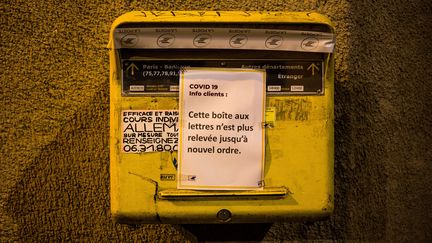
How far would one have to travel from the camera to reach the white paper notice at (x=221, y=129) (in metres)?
A: 0.88

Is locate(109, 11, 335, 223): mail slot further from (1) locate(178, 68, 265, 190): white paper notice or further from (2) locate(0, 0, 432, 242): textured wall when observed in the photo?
(2) locate(0, 0, 432, 242): textured wall

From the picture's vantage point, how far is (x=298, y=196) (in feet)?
2.93

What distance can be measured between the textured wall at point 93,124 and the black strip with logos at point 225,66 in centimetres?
30

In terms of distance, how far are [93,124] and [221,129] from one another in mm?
457

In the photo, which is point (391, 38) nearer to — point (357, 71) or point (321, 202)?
point (357, 71)

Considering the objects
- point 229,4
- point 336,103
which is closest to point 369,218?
point 336,103

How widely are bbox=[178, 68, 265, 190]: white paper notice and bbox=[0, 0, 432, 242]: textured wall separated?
35 centimetres

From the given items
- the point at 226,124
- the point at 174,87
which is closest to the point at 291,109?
the point at 226,124

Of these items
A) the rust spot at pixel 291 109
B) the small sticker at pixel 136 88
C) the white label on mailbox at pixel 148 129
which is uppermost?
the small sticker at pixel 136 88

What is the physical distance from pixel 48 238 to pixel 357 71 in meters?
1.06

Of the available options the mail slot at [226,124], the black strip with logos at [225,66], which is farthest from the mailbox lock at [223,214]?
the black strip with logos at [225,66]

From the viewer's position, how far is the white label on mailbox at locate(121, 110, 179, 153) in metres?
0.88

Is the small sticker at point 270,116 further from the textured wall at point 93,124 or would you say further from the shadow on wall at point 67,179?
the shadow on wall at point 67,179

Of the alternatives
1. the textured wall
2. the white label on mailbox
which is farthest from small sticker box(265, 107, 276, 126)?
the textured wall
